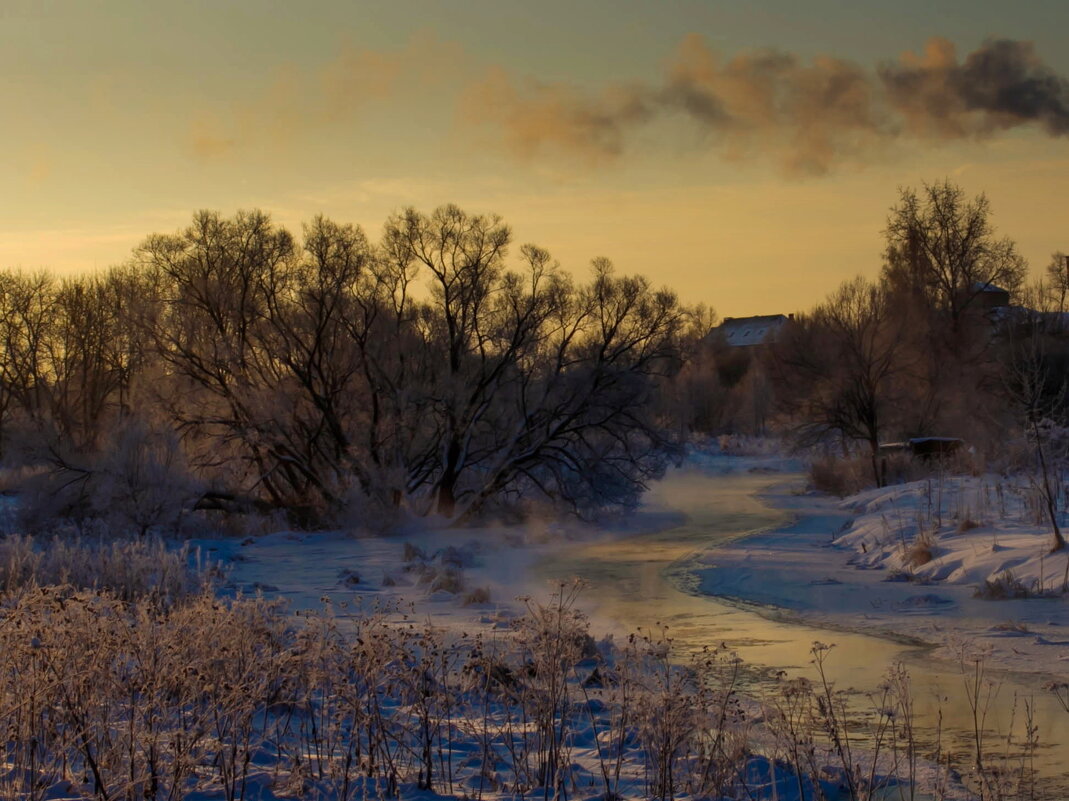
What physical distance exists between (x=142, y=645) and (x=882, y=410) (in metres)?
37.6

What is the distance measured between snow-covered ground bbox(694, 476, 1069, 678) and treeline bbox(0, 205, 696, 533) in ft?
22.7

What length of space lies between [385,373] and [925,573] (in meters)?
16.1

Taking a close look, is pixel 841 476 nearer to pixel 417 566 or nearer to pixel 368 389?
pixel 368 389

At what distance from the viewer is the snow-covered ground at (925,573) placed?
12195 millimetres

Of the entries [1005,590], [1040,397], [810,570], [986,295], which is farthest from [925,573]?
[986,295]

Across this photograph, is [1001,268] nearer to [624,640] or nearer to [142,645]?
[624,640]

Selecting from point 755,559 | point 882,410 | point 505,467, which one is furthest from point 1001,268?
point 755,559

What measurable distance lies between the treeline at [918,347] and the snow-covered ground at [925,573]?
1199 cm

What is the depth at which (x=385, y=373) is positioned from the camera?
28641mm

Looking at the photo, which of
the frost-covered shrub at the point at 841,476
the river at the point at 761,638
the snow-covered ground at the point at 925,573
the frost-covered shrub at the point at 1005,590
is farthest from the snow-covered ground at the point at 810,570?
the frost-covered shrub at the point at 841,476

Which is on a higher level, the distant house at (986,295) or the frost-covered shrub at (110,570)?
the distant house at (986,295)

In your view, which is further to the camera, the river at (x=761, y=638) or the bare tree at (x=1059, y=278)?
the bare tree at (x=1059, y=278)

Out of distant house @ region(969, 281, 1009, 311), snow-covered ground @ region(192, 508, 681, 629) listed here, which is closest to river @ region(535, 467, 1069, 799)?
snow-covered ground @ region(192, 508, 681, 629)

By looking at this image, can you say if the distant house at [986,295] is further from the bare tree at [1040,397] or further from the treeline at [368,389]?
the treeline at [368,389]
